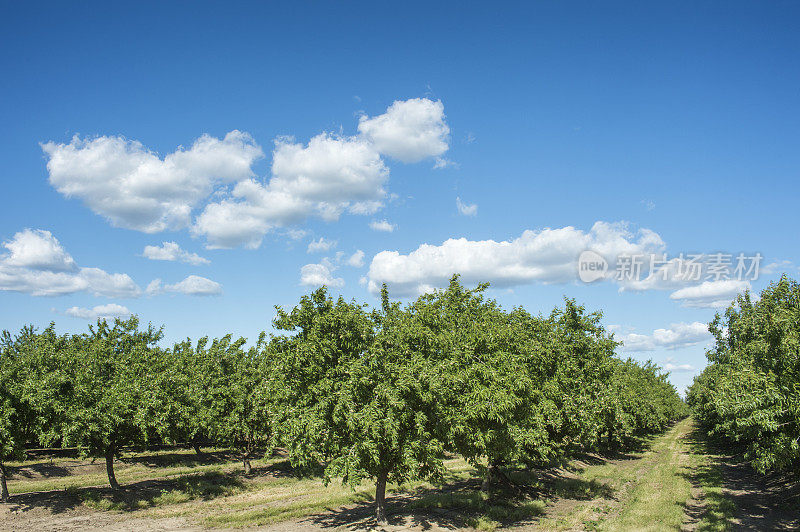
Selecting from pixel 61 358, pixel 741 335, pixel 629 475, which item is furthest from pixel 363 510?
pixel 741 335

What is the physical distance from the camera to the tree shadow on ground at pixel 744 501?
24.7 meters

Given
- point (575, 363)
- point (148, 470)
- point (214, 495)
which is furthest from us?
point (148, 470)

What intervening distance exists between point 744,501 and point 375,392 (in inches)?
1191

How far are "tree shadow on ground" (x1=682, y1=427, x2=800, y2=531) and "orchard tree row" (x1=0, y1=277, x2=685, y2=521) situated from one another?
312 inches

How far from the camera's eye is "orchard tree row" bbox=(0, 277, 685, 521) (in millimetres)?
19625

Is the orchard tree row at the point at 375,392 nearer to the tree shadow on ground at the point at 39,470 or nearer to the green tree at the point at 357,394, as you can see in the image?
the green tree at the point at 357,394

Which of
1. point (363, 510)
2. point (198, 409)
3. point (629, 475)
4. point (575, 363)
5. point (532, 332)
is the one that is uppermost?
point (532, 332)

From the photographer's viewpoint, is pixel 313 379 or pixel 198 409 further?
pixel 198 409

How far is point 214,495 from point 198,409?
7.47m

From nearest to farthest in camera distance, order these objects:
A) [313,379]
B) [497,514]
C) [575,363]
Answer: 1. [313,379]
2. [497,514]
3. [575,363]

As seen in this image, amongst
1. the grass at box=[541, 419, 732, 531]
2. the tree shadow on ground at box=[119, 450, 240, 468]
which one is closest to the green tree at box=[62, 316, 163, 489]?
the tree shadow on ground at box=[119, 450, 240, 468]

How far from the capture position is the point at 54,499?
3023 centimetres

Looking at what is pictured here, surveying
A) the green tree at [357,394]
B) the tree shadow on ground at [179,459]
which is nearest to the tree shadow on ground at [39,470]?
the tree shadow on ground at [179,459]

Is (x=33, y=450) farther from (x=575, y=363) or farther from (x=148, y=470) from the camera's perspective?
(x=575, y=363)
